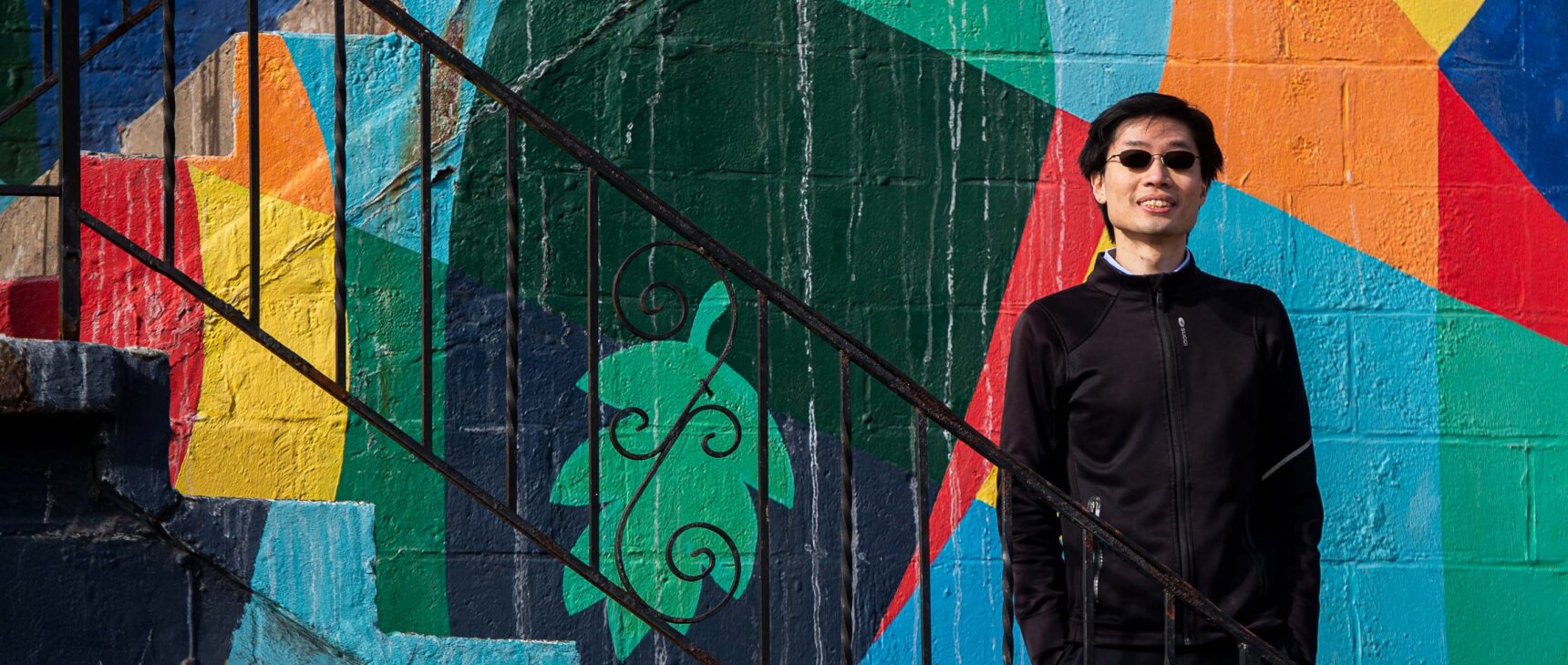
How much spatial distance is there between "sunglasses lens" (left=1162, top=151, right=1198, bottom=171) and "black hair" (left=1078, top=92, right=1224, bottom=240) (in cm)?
5

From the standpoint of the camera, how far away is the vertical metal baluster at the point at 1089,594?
2.49 m

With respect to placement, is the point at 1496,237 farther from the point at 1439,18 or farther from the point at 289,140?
the point at 289,140

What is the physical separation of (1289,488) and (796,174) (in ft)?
6.18

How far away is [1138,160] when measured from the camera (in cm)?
273

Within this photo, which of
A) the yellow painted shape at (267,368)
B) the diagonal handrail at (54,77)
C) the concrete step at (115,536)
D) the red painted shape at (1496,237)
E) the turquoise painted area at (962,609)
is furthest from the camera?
the red painted shape at (1496,237)

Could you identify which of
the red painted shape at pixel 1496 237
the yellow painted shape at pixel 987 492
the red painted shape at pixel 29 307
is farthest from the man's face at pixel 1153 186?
the red painted shape at pixel 29 307

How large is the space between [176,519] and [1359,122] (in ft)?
11.2

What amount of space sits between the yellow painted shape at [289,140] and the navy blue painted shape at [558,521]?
1.54ft

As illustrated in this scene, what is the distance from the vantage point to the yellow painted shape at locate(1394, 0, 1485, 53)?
13.6ft

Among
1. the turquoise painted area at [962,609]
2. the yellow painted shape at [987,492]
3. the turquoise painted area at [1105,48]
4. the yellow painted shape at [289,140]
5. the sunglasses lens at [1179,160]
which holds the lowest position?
the turquoise painted area at [962,609]

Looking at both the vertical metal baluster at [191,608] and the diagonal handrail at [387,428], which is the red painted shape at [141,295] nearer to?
the diagonal handrail at [387,428]

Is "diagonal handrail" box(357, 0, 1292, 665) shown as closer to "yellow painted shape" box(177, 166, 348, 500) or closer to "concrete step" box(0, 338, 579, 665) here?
"concrete step" box(0, 338, 579, 665)

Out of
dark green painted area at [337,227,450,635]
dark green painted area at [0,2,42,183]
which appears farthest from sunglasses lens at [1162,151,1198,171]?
dark green painted area at [0,2,42,183]

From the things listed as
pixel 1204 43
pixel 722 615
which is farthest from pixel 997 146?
pixel 722 615
